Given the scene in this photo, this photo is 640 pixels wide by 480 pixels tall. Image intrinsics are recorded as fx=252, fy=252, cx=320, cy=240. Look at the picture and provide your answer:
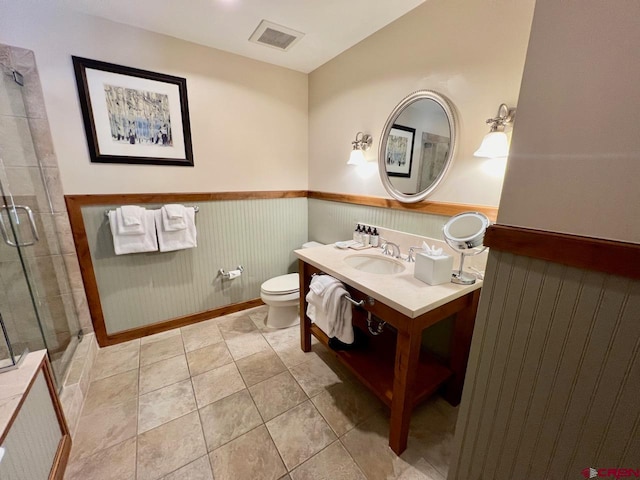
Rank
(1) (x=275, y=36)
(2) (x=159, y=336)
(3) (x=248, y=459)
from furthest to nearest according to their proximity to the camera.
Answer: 1. (2) (x=159, y=336)
2. (1) (x=275, y=36)
3. (3) (x=248, y=459)

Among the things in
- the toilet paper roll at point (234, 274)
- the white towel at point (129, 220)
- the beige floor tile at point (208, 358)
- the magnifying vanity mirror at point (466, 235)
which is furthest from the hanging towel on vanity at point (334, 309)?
the white towel at point (129, 220)

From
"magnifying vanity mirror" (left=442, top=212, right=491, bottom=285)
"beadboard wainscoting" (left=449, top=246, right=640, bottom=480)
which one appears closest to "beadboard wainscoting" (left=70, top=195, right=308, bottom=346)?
"magnifying vanity mirror" (left=442, top=212, right=491, bottom=285)

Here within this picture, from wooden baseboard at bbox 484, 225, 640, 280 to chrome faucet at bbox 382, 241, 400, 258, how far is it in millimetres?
896

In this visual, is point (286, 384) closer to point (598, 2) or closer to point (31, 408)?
point (31, 408)

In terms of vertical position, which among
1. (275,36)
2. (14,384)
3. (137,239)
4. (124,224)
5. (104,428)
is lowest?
(104,428)

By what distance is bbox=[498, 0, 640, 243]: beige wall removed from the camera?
53 cm

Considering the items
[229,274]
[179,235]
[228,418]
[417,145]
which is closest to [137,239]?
[179,235]

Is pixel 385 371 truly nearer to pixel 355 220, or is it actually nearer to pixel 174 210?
pixel 355 220

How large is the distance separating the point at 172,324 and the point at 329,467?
5.61ft

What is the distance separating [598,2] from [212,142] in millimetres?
2173

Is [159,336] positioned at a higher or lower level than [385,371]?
lower

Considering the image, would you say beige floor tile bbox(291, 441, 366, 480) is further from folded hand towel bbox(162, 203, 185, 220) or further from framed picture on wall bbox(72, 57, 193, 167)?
framed picture on wall bbox(72, 57, 193, 167)

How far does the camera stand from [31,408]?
99 cm

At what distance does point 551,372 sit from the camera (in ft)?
2.27
